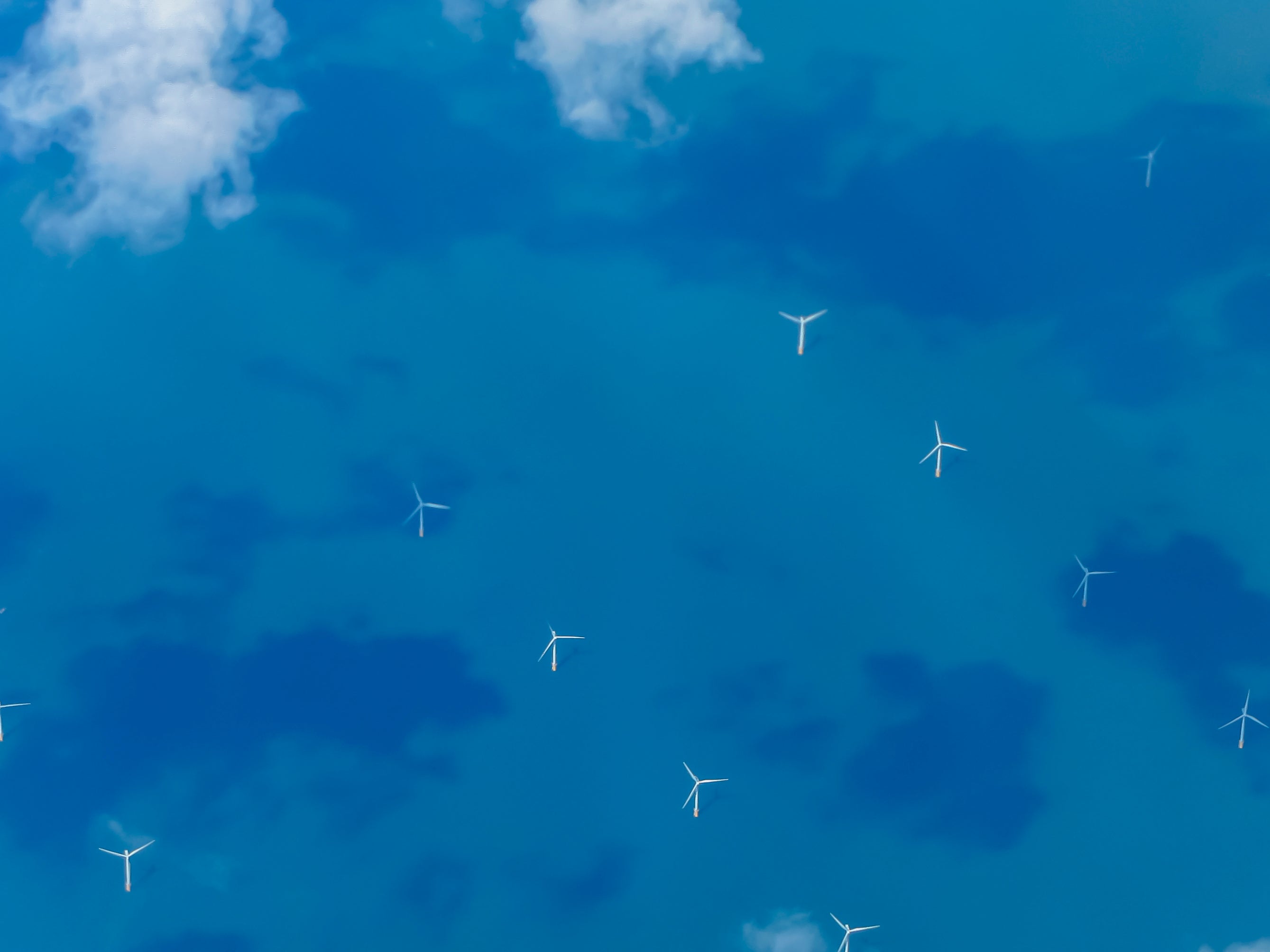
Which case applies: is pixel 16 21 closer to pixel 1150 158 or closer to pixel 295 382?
pixel 295 382

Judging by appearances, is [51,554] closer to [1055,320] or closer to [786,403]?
[786,403]

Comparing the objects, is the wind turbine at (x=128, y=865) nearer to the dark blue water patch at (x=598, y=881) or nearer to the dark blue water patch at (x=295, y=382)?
the dark blue water patch at (x=598, y=881)

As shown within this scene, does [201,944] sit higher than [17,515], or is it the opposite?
[17,515]

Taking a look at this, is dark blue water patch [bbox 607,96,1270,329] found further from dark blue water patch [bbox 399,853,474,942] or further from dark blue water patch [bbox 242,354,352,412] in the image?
dark blue water patch [bbox 399,853,474,942]

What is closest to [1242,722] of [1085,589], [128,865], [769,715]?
[1085,589]

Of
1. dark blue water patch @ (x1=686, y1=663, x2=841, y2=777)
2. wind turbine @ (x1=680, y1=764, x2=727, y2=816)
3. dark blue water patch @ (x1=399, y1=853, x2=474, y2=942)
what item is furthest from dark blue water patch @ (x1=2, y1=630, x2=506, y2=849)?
dark blue water patch @ (x1=686, y1=663, x2=841, y2=777)
